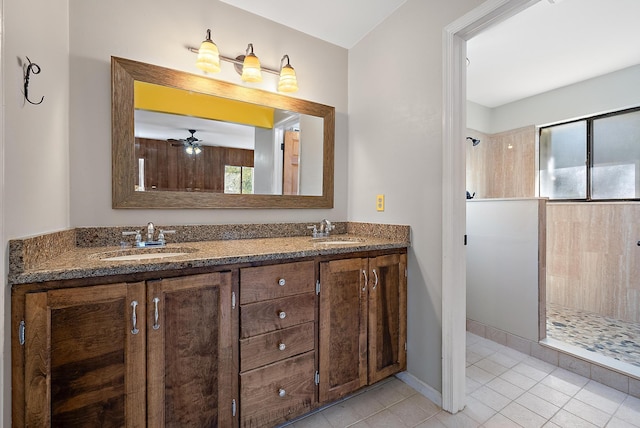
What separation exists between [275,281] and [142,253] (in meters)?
0.72

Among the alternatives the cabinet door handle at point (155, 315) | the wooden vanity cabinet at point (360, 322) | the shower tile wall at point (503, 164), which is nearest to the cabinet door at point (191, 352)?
the cabinet door handle at point (155, 315)

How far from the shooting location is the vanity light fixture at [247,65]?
160 centimetres

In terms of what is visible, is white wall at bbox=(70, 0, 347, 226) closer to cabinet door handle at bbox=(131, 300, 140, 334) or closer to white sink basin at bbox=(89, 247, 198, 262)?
white sink basin at bbox=(89, 247, 198, 262)

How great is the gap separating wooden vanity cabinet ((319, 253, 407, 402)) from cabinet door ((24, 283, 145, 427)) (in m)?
0.82

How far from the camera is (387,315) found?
1.68 meters

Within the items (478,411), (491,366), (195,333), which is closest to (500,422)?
(478,411)

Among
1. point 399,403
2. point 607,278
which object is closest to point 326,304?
point 399,403

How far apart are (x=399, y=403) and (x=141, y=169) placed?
198cm

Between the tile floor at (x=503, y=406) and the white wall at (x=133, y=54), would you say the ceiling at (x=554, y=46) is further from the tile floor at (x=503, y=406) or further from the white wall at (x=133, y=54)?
the tile floor at (x=503, y=406)

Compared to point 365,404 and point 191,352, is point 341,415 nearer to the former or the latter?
point 365,404

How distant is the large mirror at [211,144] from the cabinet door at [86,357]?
0.71 metres

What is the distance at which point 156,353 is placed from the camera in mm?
1047

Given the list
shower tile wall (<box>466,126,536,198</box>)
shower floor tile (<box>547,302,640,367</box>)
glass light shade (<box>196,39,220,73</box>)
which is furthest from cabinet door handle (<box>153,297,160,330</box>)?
shower tile wall (<box>466,126,536,198</box>)

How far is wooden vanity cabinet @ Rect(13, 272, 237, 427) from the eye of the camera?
0.88 m
